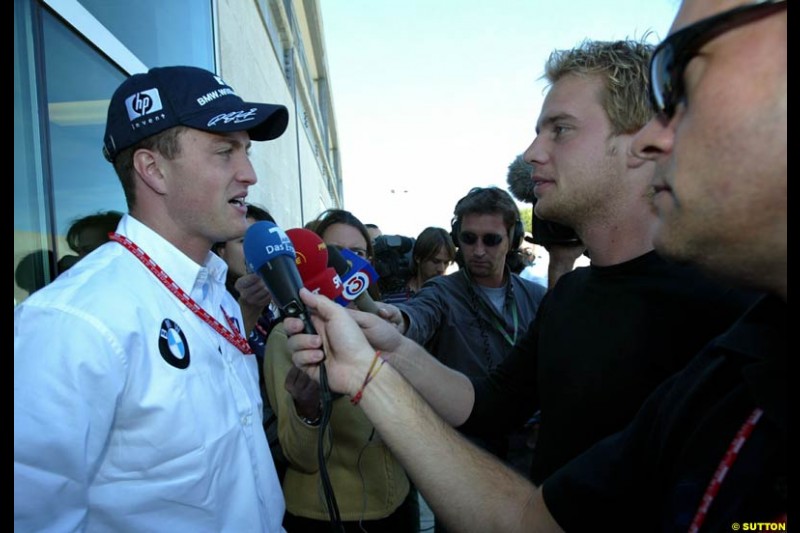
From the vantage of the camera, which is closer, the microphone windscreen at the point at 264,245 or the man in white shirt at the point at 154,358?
the man in white shirt at the point at 154,358

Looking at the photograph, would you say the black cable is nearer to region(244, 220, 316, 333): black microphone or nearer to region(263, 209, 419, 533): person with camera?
region(244, 220, 316, 333): black microphone

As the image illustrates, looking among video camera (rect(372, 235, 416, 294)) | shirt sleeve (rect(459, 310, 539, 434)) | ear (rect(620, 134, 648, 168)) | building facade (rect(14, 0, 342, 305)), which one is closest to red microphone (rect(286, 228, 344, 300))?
shirt sleeve (rect(459, 310, 539, 434))

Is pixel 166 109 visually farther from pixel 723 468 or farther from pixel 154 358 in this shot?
pixel 723 468

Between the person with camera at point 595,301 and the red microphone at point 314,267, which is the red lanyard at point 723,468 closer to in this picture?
the person with camera at point 595,301

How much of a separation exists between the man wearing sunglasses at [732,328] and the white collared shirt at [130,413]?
0.70m

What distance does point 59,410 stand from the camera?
1015mm

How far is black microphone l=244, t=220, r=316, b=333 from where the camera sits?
4.20ft

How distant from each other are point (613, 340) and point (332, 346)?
80 centimetres

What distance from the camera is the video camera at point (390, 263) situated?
14.5 feet

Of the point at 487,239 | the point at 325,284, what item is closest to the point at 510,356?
the point at 325,284

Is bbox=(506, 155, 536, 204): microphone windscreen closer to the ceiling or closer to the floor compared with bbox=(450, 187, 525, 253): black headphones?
closer to the ceiling

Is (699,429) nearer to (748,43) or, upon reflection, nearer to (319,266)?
(748,43)

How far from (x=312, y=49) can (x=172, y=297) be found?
2239 centimetres

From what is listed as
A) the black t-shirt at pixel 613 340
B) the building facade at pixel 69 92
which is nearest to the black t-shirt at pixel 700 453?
the black t-shirt at pixel 613 340
